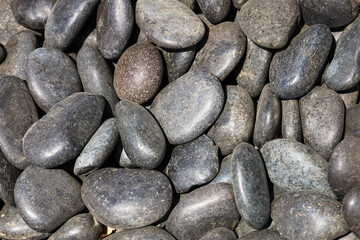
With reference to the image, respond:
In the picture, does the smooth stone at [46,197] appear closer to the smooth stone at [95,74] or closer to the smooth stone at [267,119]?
the smooth stone at [95,74]

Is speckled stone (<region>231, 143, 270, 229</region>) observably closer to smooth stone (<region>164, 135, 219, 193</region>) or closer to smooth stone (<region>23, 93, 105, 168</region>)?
smooth stone (<region>164, 135, 219, 193</region>)

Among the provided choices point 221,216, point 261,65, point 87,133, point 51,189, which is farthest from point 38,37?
point 221,216

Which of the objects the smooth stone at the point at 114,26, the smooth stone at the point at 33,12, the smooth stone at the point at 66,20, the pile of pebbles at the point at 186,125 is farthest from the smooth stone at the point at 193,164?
the smooth stone at the point at 33,12

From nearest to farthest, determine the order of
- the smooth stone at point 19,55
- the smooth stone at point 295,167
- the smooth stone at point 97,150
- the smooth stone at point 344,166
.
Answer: the smooth stone at point 344,166 → the smooth stone at point 295,167 → the smooth stone at point 97,150 → the smooth stone at point 19,55

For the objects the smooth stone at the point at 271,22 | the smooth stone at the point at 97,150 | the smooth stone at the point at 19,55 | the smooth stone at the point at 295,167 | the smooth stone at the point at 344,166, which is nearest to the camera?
the smooth stone at the point at 344,166

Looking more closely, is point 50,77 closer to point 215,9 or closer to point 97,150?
point 97,150

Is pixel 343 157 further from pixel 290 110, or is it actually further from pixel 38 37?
pixel 38 37
